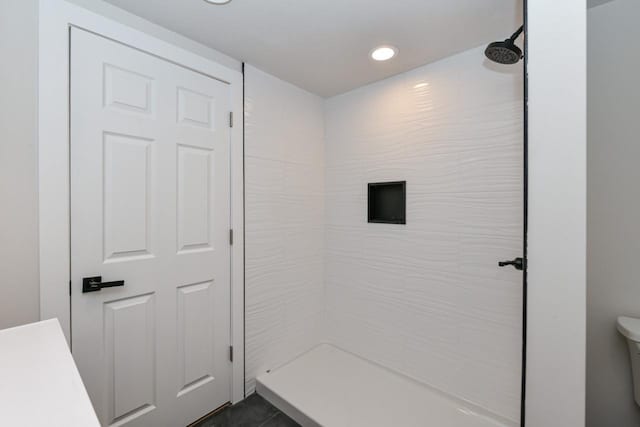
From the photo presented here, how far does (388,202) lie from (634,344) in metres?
1.41

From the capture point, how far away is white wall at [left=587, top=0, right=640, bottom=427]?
1316 millimetres

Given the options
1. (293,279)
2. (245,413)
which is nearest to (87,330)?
(245,413)

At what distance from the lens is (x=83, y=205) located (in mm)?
1300

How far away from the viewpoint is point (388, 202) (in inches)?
85.4

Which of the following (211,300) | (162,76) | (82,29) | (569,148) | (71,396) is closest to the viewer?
(71,396)

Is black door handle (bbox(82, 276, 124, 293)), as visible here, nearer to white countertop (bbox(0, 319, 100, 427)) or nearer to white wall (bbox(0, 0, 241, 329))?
white wall (bbox(0, 0, 241, 329))

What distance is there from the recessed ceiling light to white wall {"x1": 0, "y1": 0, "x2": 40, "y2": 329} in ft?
5.28

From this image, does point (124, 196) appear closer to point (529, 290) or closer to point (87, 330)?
point (87, 330)

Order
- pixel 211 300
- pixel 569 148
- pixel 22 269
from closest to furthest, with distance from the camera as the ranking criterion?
1. pixel 569 148
2. pixel 22 269
3. pixel 211 300

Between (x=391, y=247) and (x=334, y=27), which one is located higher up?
(x=334, y=27)

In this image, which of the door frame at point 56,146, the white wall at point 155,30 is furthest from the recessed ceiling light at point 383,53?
the door frame at point 56,146

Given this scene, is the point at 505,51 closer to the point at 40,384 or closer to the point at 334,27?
the point at 334,27

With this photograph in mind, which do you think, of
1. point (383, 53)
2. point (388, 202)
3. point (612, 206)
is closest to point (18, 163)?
point (383, 53)

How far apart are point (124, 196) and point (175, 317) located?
710mm
